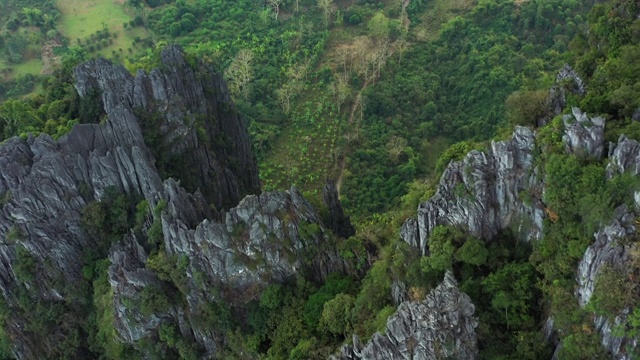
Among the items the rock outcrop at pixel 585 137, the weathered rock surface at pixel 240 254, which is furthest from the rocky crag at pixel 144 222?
the rock outcrop at pixel 585 137

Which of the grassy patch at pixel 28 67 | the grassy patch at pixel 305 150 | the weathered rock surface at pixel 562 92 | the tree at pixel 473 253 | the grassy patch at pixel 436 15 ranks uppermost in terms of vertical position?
the weathered rock surface at pixel 562 92

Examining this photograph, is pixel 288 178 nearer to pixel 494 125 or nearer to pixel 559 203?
pixel 494 125

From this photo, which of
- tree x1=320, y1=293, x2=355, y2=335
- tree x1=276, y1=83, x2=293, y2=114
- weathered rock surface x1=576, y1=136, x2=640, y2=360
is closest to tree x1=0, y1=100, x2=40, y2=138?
tree x1=320, y1=293, x2=355, y2=335

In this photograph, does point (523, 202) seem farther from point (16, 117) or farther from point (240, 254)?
point (16, 117)

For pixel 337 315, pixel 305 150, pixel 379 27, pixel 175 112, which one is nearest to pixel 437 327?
pixel 337 315

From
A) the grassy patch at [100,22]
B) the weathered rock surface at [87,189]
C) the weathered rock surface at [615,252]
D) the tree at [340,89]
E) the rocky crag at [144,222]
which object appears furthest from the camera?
the grassy patch at [100,22]

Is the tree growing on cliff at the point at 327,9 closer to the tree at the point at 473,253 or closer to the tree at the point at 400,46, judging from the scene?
the tree at the point at 400,46
